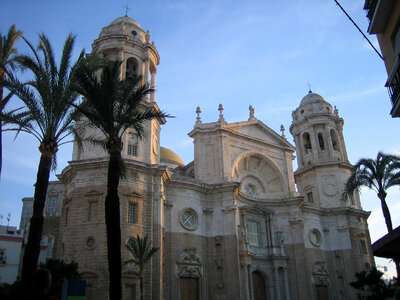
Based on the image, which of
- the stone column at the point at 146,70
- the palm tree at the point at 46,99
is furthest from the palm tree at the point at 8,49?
the stone column at the point at 146,70

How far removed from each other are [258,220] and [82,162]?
57.4 feet

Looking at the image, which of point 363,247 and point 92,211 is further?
point 363,247

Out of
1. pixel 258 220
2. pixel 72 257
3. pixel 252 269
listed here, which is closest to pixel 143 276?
pixel 72 257

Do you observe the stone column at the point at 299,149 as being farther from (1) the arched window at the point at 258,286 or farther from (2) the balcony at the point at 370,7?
(2) the balcony at the point at 370,7

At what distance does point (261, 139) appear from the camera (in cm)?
3919

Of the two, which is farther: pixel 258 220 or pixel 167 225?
pixel 258 220

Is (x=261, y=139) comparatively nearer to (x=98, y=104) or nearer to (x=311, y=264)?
(x=311, y=264)

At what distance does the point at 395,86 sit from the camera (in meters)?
12.0

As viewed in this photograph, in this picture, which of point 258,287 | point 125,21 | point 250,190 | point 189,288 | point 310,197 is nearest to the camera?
point 189,288

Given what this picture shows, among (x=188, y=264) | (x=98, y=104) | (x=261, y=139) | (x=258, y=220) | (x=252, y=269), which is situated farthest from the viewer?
(x=261, y=139)

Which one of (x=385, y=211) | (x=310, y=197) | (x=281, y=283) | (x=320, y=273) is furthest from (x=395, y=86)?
(x=310, y=197)

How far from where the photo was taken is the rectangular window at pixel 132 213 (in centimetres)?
2672

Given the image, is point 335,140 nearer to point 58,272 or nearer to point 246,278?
point 246,278

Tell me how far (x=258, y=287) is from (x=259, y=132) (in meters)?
14.8
